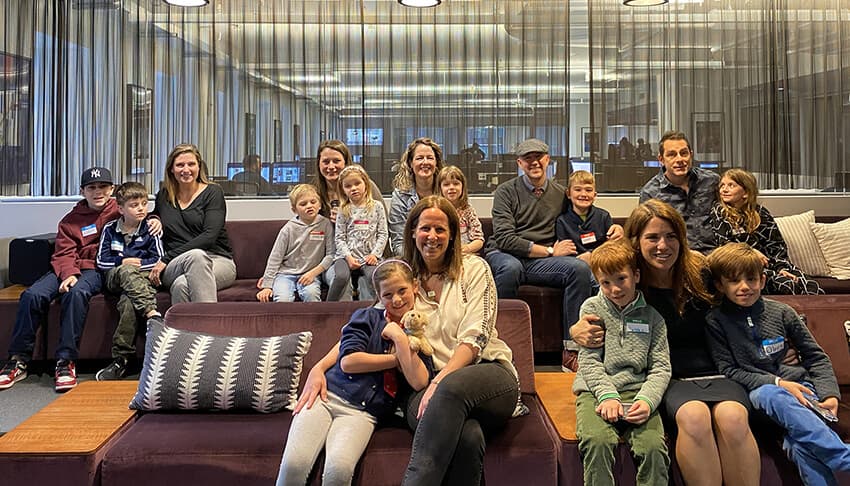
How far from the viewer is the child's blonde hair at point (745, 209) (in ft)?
13.1

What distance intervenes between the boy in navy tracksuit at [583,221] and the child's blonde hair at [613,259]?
1838 mm

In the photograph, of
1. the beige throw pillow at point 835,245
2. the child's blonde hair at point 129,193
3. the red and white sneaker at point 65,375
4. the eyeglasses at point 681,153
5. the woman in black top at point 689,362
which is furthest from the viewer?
the beige throw pillow at point 835,245

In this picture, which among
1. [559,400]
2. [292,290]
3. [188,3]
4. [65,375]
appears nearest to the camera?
[559,400]

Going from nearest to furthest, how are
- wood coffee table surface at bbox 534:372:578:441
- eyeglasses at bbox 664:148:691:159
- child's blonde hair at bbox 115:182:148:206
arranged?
wood coffee table surface at bbox 534:372:578:441 → child's blonde hair at bbox 115:182:148:206 → eyeglasses at bbox 664:148:691:159

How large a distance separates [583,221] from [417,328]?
7.52ft

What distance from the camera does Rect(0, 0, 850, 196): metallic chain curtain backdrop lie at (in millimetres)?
5520

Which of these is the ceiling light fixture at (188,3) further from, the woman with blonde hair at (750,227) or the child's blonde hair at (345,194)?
the woman with blonde hair at (750,227)

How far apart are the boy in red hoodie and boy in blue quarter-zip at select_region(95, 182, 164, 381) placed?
0.13 metres

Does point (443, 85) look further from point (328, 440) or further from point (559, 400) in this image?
point (328, 440)

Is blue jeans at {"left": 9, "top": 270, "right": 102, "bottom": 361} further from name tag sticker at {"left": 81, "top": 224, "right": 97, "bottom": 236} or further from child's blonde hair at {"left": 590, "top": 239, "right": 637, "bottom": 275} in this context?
child's blonde hair at {"left": 590, "top": 239, "right": 637, "bottom": 275}

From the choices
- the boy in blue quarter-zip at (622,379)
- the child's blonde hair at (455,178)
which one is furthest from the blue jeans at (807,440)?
the child's blonde hair at (455,178)

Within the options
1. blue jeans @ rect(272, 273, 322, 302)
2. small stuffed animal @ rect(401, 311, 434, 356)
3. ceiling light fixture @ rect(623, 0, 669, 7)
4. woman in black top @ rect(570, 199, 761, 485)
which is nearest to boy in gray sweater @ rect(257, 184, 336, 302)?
blue jeans @ rect(272, 273, 322, 302)

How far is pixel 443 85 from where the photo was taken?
564 cm

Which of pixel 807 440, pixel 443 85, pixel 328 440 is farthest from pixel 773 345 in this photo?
pixel 443 85
